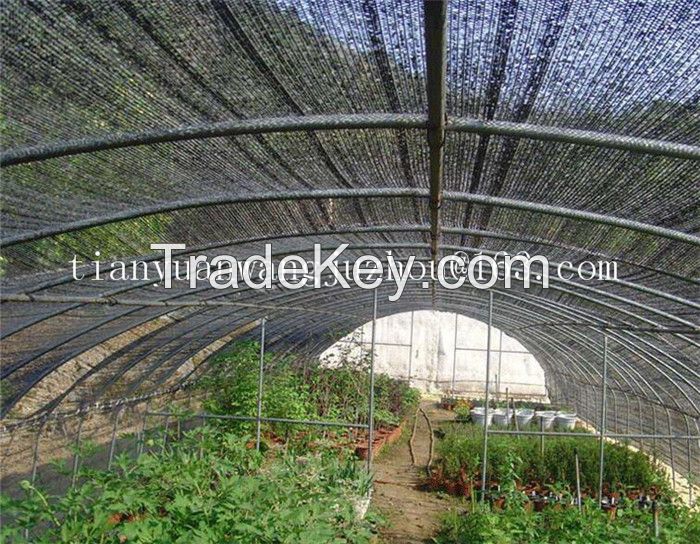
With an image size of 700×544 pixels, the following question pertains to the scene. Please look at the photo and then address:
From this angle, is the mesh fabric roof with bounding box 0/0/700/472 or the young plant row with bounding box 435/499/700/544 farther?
the young plant row with bounding box 435/499/700/544

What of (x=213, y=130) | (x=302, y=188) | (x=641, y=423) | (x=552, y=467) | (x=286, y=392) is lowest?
(x=552, y=467)

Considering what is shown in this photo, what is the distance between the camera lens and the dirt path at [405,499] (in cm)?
816

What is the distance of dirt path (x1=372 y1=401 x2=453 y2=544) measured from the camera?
8.16 meters

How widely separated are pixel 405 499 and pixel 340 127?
765 cm

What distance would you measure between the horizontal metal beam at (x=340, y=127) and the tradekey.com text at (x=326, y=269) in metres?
1.97

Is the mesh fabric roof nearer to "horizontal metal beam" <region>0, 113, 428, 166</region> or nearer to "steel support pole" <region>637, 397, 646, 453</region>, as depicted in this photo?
"horizontal metal beam" <region>0, 113, 428, 166</region>

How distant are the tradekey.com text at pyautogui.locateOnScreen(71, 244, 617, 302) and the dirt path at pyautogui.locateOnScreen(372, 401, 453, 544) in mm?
2805

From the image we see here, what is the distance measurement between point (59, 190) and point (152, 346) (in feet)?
18.2

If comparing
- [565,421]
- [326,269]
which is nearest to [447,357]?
[565,421]

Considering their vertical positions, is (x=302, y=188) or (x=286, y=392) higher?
(x=302, y=188)

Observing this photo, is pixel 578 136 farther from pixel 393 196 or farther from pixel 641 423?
pixel 641 423

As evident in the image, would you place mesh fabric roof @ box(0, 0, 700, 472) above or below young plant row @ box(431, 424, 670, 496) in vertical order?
above

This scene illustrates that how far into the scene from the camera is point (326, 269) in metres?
7.94

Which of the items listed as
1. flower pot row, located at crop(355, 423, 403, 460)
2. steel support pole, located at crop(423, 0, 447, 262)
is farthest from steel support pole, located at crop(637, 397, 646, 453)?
steel support pole, located at crop(423, 0, 447, 262)
